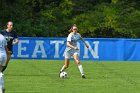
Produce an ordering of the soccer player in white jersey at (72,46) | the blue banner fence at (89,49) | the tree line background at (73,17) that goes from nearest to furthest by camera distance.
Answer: the soccer player in white jersey at (72,46) < the blue banner fence at (89,49) < the tree line background at (73,17)

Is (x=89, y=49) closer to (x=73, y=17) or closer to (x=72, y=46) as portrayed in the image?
(x=72, y=46)

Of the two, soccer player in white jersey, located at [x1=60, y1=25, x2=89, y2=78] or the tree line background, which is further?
the tree line background

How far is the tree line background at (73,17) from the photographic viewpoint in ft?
158

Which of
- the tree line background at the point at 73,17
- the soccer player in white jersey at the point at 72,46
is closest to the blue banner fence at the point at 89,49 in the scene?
the tree line background at the point at 73,17

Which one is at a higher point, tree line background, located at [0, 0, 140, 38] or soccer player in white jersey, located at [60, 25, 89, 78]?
soccer player in white jersey, located at [60, 25, 89, 78]

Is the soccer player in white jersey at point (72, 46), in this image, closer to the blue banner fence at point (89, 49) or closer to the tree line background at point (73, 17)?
the blue banner fence at point (89, 49)

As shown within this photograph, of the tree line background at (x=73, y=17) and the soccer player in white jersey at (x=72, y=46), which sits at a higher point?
the soccer player in white jersey at (x=72, y=46)

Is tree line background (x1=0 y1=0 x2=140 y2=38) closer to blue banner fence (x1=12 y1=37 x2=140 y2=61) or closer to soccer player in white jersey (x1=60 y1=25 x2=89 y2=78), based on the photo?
blue banner fence (x1=12 y1=37 x2=140 y2=61)

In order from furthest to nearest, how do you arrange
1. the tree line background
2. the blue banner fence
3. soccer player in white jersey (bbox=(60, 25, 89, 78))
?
the tree line background
the blue banner fence
soccer player in white jersey (bbox=(60, 25, 89, 78))

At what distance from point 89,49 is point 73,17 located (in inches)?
648

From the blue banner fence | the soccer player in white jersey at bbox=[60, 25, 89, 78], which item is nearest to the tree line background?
the blue banner fence

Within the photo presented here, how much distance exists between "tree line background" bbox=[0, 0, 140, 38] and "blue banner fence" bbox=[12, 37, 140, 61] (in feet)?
33.2

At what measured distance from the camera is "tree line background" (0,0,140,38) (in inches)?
1895

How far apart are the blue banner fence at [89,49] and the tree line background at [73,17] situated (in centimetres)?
1013
